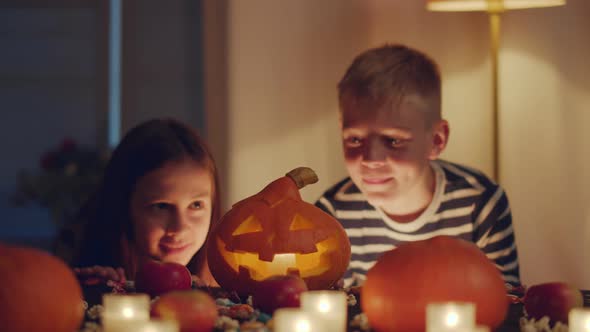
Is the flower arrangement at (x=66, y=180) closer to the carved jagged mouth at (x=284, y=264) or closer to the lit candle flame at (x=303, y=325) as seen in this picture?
the carved jagged mouth at (x=284, y=264)

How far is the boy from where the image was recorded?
173 centimetres

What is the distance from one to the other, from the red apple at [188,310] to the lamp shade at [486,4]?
1329mm

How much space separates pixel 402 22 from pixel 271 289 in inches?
54.4

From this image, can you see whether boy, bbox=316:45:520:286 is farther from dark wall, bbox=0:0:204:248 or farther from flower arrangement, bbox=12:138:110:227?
dark wall, bbox=0:0:204:248

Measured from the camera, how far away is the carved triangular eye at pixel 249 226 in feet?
3.82

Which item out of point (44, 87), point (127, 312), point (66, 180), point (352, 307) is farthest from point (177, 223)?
point (44, 87)

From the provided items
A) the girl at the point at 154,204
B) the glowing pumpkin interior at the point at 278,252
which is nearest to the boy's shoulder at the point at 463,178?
the girl at the point at 154,204

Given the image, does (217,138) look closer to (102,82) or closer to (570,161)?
(570,161)

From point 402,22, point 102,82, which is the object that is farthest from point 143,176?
point 102,82

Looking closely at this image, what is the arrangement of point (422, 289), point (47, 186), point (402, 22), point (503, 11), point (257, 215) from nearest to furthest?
point (422, 289), point (257, 215), point (503, 11), point (402, 22), point (47, 186)

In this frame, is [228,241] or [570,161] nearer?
[228,241]

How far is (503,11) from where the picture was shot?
2064 millimetres

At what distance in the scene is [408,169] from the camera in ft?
5.72

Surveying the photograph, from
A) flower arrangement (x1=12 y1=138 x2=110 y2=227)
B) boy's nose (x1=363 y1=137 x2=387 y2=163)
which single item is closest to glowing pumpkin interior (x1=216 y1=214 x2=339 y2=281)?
boy's nose (x1=363 y1=137 x2=387 y2=163)
